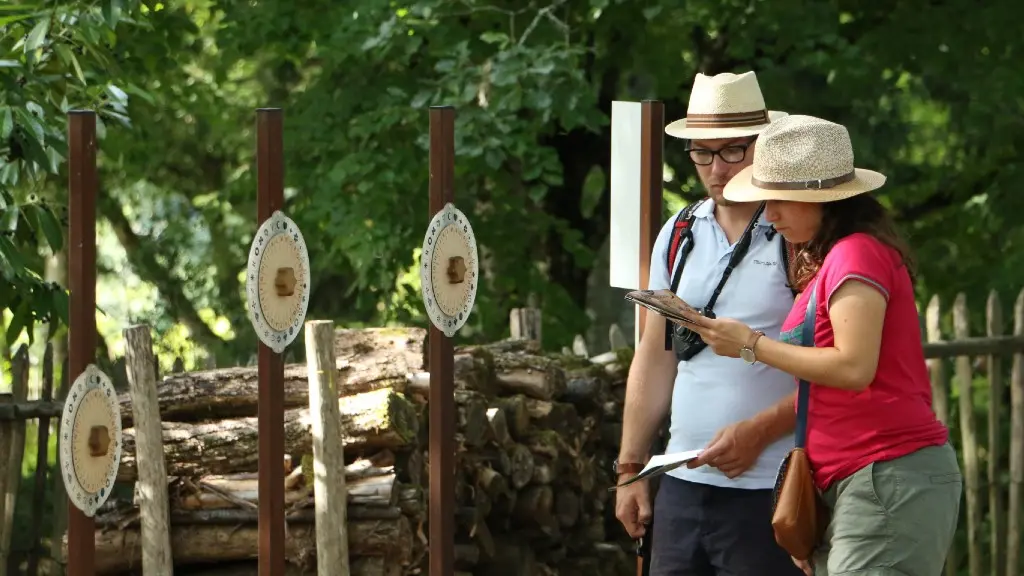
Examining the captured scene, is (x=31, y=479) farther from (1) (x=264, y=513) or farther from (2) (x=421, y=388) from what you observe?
(1) (x=264, y=513)

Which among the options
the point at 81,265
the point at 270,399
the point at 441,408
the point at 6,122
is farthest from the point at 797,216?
the point at 6,122

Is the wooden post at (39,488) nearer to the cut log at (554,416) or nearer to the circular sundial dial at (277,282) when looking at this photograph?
the cut log at (554,416)

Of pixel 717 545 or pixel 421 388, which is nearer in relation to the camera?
pixel 717 545

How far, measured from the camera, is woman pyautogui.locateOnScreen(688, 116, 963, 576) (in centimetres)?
288

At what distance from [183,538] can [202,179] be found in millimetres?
8907

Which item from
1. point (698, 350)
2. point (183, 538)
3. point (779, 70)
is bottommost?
point (183, 538)

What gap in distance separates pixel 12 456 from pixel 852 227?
3.47 meters

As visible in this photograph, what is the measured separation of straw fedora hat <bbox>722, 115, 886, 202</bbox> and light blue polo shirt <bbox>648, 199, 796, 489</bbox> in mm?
306

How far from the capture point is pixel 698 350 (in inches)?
136

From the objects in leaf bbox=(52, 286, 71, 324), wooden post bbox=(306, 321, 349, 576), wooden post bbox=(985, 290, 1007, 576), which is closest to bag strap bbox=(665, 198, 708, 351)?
wooden post bbox=(306, 321, 349, 576)

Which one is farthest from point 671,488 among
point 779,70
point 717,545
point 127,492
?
point 779,70

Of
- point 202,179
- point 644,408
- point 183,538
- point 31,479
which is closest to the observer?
point 644,408

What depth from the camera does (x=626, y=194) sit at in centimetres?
414

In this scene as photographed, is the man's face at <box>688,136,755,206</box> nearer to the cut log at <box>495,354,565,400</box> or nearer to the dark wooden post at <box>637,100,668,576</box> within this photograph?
the dark wooden post at <box>637,100,668,576</box>
